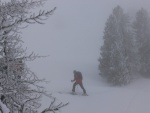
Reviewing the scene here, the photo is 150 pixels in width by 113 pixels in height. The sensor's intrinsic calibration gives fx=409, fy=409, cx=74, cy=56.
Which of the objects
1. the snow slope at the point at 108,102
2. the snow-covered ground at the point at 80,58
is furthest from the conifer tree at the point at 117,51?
the snow slope at the point at 108,102

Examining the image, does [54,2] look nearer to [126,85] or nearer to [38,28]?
[38,28]

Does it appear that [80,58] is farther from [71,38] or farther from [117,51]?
[117,51]

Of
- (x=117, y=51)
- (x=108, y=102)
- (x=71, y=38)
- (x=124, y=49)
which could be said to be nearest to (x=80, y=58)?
(x=71, y=38)

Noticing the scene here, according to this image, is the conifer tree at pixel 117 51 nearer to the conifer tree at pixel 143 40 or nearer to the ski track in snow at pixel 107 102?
the conifer tree at pixel 143 40

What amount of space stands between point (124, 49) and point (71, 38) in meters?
16.5

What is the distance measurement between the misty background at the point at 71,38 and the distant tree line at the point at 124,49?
2.26 meters

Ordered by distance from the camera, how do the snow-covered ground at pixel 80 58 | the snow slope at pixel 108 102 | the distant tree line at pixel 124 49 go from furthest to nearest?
the distant tree line at pixel 124 49 < the snow-covered ground at pixel 80 58 < the snow slope at pixel 108 102

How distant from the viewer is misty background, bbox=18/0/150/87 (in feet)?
117

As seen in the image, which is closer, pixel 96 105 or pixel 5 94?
pixel 5 94

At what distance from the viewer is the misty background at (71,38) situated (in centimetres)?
3559

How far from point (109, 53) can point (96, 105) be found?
1584 centimetres

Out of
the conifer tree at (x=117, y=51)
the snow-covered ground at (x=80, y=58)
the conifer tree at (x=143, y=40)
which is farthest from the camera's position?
the conifer tree at (x=143, y=40)

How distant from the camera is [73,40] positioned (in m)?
48.7

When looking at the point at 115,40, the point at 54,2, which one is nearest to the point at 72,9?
the point at 54,2
